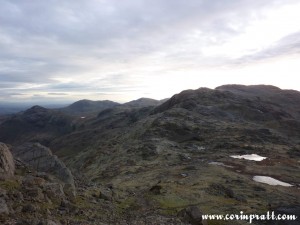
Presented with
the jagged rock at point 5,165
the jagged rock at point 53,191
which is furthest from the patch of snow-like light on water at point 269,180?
the jagged rock at point 5,165

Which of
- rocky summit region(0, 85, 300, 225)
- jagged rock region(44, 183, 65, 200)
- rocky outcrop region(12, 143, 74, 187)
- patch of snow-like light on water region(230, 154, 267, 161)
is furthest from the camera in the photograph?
patch of snow-like light on water region(230, 154, 267, 161)

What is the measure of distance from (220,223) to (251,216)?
4.31 meters

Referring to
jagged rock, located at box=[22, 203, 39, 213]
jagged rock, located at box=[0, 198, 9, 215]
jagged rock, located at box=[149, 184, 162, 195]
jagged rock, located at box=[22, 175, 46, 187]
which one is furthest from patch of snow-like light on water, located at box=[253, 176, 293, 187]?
jagged rock, located at box=[0, 198, 9, 215]

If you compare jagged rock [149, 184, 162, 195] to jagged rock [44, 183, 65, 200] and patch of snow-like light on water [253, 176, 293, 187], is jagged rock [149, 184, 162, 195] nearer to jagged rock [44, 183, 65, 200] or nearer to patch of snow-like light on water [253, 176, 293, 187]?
jagged rock [44, 183, 65, 200]

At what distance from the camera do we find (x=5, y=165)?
105 ft

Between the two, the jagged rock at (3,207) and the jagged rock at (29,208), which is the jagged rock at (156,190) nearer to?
the jagged rock at (29,208)

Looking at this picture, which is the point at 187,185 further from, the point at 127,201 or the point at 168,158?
the point at 168,158

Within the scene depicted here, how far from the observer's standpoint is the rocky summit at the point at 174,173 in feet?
97.8

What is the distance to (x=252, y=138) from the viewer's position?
118875mm

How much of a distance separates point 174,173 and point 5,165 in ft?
150

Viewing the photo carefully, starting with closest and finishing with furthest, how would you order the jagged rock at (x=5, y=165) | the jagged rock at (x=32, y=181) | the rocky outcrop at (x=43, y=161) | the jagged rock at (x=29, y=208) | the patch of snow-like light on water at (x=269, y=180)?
1. the jagged rock at (x=29, y=208)
2. the jagged rock at (x=32, y=181)
3. the jagged rock at (x=5, y=165)
4. the rocky outcrop at (x=43, y=161)
5. the patch of snow-like light on water at (x=269, y=180)

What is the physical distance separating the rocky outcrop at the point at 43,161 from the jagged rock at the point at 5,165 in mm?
7055

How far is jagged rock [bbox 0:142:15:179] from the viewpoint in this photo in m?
30.7

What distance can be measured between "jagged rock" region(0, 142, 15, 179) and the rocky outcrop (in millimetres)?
7055
